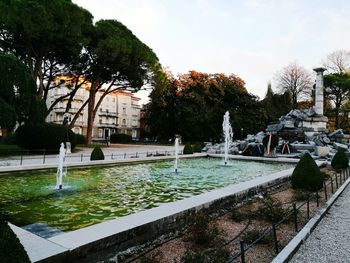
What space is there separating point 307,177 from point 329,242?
4.72m

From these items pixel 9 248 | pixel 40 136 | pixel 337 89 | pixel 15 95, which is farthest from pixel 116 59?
pixel 337 89

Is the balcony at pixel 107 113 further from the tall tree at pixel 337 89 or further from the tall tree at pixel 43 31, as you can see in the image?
the tall tree at pixel 337 89

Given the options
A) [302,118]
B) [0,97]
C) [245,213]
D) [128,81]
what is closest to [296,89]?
[302,118]

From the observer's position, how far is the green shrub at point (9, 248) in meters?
2.38

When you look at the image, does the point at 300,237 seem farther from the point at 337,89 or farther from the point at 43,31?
the point at 337,89

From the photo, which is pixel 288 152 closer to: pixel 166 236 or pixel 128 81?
pixel 128 81

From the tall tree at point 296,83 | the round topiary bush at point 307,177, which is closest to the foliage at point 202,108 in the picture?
the tall tree at point 296,83

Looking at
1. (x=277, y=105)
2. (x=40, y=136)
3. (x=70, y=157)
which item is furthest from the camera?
(x=277, y=105)

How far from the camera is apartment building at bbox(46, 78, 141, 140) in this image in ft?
218

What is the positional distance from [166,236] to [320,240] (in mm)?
2867

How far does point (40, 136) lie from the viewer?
78.3ft

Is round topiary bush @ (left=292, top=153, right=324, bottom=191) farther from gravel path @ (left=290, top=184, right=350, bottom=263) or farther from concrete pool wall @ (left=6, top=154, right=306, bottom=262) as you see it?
concrete pool wall @ (left=6, top=154, right=306, bottom=262)

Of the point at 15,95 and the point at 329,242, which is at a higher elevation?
the point at 15,95

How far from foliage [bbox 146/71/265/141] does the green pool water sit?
119ft
